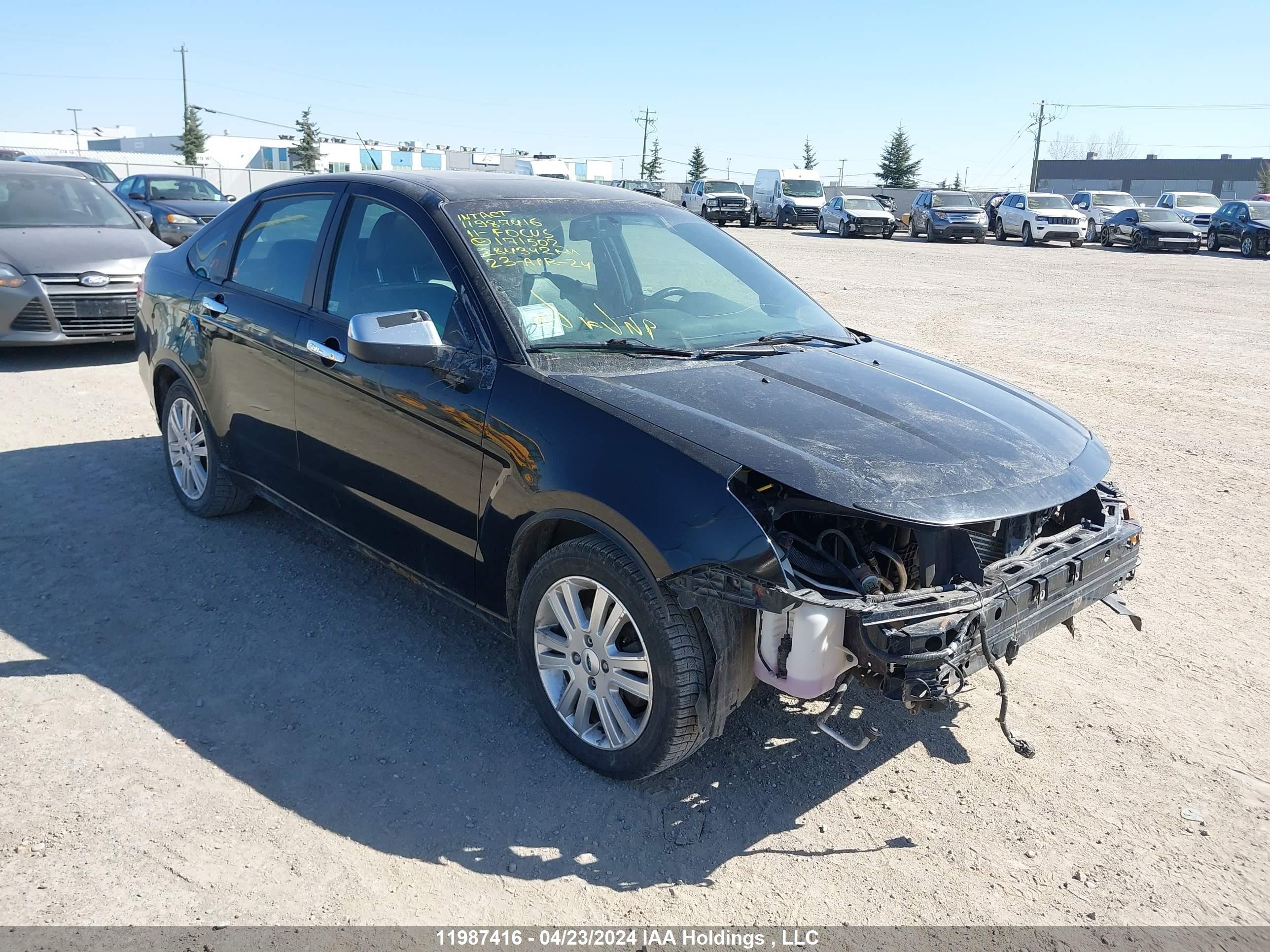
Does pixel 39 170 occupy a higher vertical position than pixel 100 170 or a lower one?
lower

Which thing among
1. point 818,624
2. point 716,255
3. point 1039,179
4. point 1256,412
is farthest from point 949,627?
point 1039,179

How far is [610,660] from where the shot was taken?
10.2 ft

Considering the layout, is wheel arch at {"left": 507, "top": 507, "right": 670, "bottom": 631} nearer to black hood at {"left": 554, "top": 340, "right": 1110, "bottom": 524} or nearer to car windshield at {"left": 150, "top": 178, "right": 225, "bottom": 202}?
black hood at {"left": 554, "top": 340, "right": 1110, "bottom": 524}

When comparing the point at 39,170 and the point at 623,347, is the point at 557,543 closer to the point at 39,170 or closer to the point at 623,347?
the point at 623,347

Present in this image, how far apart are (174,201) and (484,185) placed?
55.1 feet

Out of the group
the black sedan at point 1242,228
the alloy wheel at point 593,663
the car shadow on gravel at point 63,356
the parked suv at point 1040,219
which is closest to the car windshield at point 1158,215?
the black sedan at point 1242,228

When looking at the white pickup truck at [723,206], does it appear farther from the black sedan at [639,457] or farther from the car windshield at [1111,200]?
the black sedan at [639,457]

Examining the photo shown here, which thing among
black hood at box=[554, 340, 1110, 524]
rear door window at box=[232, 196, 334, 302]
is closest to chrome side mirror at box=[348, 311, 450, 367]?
black hood at box=[554, 340, 1110, 524]

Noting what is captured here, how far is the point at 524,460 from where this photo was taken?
3262 millimetres

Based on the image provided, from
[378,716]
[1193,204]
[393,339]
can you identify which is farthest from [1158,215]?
[378,716]

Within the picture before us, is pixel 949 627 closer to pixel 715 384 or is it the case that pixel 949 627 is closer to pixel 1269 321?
pixel 715 384

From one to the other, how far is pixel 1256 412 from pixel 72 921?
29.8 ft

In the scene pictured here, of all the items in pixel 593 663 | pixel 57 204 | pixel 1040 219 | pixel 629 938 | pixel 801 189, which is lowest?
pixel 629 938

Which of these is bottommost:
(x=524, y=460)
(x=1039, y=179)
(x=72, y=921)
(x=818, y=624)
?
(x=72, y=921)
